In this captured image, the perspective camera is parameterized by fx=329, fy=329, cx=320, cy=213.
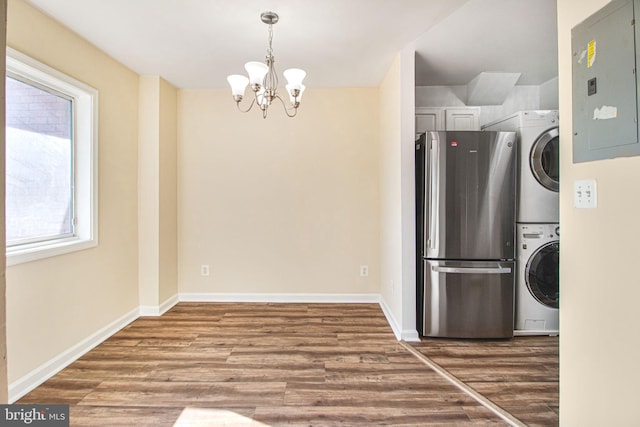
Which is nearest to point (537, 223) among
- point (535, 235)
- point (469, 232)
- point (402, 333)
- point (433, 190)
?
point (535, 235)

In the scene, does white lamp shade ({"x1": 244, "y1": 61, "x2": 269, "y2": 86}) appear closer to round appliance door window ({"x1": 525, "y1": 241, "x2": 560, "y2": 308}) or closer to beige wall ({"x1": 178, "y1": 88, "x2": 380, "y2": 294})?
beige wall ({"x1": 178, "y1": 88, "x2": 380, "y2": 294})

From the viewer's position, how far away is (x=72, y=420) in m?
1.82

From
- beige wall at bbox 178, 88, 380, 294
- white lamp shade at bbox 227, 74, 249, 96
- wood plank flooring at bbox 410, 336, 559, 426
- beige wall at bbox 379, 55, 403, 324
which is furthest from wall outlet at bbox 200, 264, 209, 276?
wood plank flooring at bbox 410, 336, 559, 426

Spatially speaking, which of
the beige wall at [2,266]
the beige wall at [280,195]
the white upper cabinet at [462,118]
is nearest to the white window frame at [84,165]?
the beige wall at [280,195]

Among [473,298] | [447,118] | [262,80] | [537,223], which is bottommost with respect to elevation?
[473,298]

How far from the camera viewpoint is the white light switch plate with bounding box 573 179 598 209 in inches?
53.1

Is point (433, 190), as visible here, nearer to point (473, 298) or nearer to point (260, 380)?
point (473, 298)

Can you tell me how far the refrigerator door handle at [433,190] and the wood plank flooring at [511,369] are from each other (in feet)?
2.88

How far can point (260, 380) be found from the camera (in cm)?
224

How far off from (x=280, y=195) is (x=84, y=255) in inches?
77.6

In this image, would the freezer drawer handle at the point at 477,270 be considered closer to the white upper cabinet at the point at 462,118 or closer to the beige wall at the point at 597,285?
the beige wall at the point at 597,285

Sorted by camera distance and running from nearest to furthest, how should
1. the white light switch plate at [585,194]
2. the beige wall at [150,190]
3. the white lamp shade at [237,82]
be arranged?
the white light switch plate at [585,194] < the white lamp shade at [237,82] < the beige wall at [150,190]

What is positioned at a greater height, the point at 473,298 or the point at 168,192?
the point at 168,192

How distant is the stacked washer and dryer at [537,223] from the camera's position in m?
2.86
